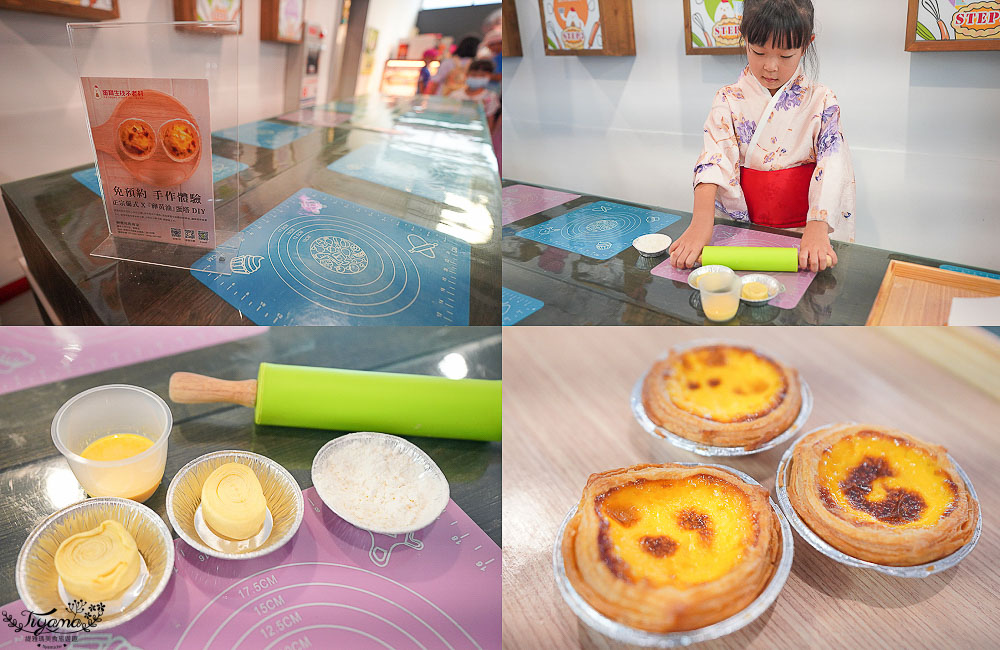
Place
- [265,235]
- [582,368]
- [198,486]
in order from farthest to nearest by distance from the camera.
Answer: [265,235]
[582,368]
[198,486]

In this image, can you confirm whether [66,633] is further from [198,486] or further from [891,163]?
[891,163]

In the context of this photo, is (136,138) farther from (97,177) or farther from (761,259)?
(761,259)

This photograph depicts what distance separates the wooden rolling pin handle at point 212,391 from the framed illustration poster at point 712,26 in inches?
42.9

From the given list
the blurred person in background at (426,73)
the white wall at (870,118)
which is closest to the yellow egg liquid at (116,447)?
the white wall at (870,118)

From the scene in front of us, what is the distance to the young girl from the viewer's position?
3.54 feet

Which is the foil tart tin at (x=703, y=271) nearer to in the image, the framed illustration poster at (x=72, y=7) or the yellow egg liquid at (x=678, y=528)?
the yellow egg liquid at (x=678, y=528)

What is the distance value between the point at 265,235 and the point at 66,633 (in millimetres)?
709

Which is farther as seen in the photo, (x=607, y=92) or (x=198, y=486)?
(x=607, y=92)

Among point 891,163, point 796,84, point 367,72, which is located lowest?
point 891,163

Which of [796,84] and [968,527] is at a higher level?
[796,84]

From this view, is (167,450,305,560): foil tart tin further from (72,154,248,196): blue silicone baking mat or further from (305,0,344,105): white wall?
(305,0,344,105): white wall

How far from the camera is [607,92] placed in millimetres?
1412

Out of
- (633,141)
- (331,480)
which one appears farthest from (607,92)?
(331,480)

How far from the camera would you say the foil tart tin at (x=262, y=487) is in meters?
0.57
